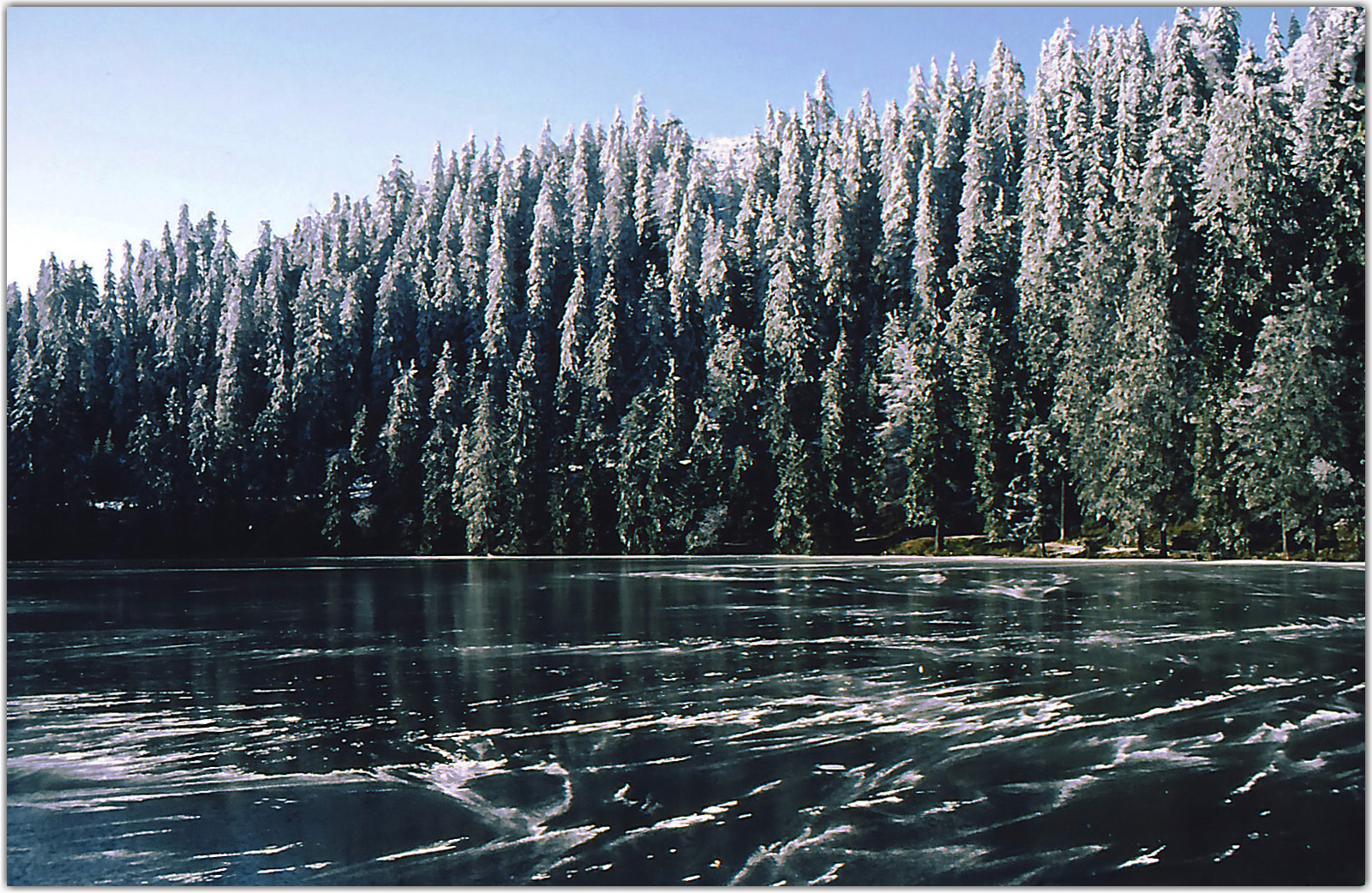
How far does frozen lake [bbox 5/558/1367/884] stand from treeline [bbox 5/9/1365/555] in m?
28.7

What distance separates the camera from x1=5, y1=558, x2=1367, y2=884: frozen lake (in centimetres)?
785

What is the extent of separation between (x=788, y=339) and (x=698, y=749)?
63740 millimetres

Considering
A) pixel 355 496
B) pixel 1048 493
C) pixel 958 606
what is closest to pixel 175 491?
pixel 355 496

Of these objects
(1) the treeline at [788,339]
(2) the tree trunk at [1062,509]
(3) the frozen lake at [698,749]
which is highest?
(1) the treeline at [788,339]

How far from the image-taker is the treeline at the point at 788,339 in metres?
50.0

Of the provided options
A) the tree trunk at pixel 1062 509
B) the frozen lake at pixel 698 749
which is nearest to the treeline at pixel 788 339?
the tree trunk at pixel 1062 509

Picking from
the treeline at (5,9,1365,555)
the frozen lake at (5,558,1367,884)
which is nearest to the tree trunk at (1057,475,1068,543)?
the treeline at (5,9,1365,555)

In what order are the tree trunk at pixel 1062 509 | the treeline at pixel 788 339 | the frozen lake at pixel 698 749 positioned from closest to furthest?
the frozen lake at pixel 698 749 → the treeline at pixel 788 339 → the tree trunk at pixel 1062 509

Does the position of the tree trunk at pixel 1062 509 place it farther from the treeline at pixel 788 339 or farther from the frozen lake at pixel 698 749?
the frozen lake at pixel 698 749

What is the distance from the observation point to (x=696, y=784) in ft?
32.1

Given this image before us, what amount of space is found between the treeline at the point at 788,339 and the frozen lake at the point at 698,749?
28744 millimetres

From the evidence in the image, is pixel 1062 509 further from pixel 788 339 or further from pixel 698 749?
pixel 698 749

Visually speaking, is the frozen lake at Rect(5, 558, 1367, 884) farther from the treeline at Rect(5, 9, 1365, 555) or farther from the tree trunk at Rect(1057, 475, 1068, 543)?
the tree trunk at Rect(1057, 475, 1068, 543)

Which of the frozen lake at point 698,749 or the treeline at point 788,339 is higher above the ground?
the treeline at point 788,339
